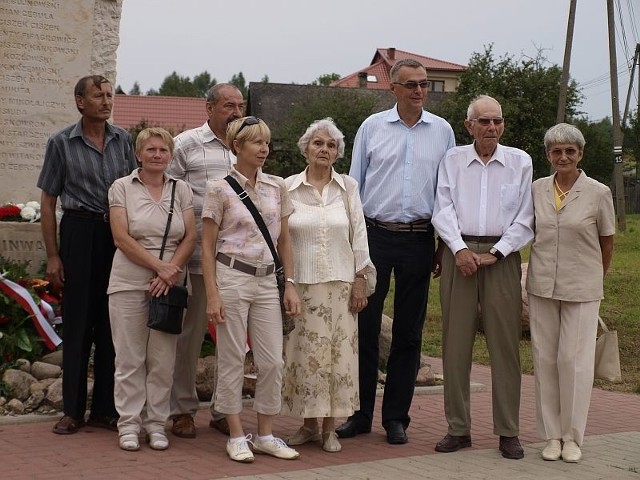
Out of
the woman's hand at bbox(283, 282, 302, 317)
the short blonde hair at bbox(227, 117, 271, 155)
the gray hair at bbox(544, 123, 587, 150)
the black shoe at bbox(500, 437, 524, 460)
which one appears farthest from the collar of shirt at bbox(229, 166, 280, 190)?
the black shoe at bbox(500, 437, 524, 460)

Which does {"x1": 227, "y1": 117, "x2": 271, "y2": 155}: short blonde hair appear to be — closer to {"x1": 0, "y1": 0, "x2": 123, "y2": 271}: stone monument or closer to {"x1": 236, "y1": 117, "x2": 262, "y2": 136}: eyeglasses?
{"x1": 236, "y1": 117, "x2": 262, "y2": 136}: eyeglasses

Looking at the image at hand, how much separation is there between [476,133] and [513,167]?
0.30 metres

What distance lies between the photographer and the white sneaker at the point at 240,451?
594cm

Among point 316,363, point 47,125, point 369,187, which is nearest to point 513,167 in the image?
point 369,187

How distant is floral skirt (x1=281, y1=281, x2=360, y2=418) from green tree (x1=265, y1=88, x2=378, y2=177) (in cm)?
3503

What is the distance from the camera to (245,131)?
612 cm

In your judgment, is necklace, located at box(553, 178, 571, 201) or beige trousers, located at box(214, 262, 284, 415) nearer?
beige trousers, located at box(214, 262, 284, 415)

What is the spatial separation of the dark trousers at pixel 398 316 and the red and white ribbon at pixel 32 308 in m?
2.28

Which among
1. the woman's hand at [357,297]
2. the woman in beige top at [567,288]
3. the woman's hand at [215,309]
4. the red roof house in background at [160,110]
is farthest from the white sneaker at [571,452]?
the red roof house in background at [160,110]

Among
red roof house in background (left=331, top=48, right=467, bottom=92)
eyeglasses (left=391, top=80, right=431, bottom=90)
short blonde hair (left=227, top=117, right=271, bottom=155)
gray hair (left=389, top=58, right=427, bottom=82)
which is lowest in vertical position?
short blonde hair (left=227, top=117, right=271, bottom=155)

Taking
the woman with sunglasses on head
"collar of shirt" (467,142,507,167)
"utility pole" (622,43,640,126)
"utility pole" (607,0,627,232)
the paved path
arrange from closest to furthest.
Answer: the paved path, the woman with sunglasses on head, "collar of shirt" (467,142,507,167), "utility pole" (607,0,627,232), "utility pole" (622,43,640,126)

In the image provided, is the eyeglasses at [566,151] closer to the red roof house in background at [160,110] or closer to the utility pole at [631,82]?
the utility pole at [631,82]

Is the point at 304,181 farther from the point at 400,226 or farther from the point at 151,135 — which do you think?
the point at 151,135

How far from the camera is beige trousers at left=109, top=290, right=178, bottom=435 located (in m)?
6.25
